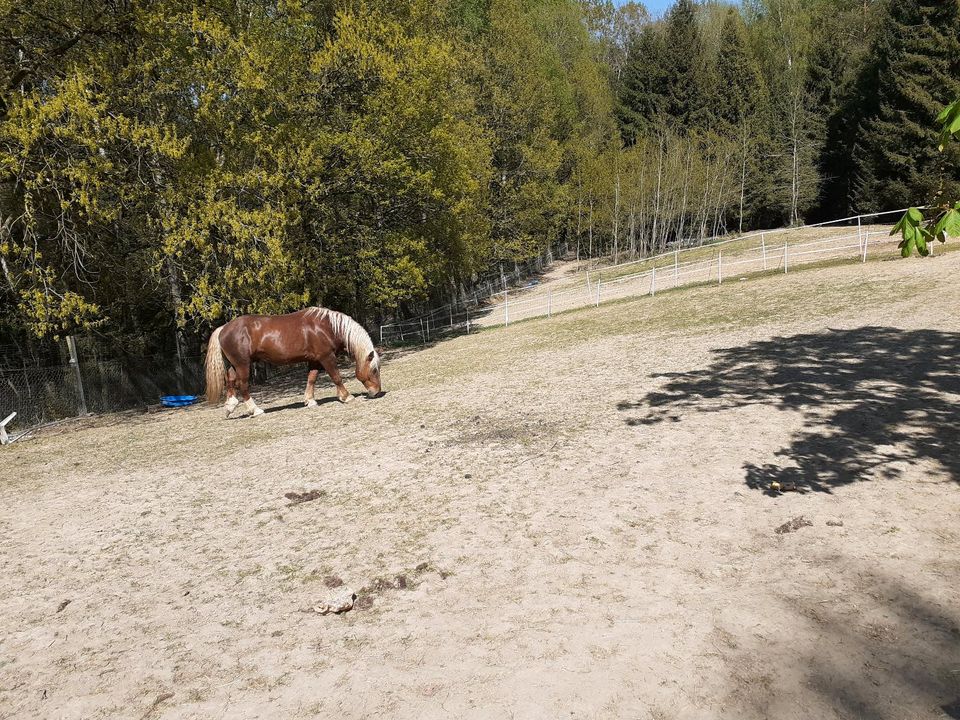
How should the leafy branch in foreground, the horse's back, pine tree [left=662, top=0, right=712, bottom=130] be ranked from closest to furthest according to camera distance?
the leafy branch in foreground < the horse's back < pine tree [left=662, top=0, right=712, bottom=130]

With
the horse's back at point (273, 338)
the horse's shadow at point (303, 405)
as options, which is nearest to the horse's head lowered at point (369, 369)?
the horse's shadow at point (303, 405)

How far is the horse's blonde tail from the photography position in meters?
11.2

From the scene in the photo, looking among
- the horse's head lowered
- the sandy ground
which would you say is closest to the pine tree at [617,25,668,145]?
the horse's head lowered

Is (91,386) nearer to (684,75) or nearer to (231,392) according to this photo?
A: (231,392)

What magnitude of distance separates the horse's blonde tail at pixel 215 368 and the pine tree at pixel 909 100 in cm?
4059

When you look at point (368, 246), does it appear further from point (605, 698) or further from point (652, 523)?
point (605, 698)

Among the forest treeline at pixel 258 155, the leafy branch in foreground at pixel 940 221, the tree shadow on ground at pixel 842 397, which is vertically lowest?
the tree shadow on ground at pixel 842 397

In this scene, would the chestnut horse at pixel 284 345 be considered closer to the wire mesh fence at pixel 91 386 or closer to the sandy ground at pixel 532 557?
the sandy ground at pixel 532 557

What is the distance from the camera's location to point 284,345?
11.3 meters

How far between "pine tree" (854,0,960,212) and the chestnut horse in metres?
38.4

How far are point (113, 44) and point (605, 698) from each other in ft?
55.9

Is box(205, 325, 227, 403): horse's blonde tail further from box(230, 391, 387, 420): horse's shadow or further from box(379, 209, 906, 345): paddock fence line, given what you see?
box(379, 209, 906, 345): paddock fence line

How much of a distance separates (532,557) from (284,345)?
7869 millimetres

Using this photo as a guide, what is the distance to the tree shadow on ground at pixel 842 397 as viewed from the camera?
5.77 m
